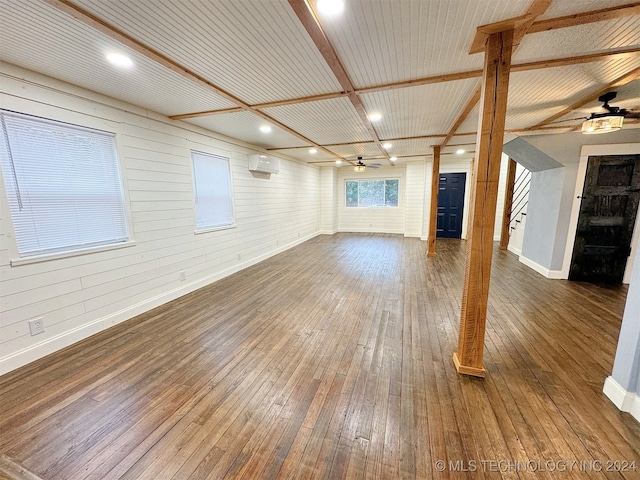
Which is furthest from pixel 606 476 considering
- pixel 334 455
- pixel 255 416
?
pixel 255 416

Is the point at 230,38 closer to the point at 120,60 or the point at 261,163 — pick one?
the point at 120,60

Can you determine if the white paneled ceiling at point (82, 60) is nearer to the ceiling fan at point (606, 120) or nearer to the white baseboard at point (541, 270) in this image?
the ceiling fan at point (606, 120)

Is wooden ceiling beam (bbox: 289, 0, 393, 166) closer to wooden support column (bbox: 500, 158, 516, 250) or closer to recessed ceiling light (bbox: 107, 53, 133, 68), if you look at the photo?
recessed ceiling light (bbox: 107, 53, 133, 68)

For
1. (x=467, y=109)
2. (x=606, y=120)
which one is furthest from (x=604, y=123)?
(x=467, y=109)

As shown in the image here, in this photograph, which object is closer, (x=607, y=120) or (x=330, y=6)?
(x=330, y=6)

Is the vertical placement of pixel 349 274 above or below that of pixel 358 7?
below

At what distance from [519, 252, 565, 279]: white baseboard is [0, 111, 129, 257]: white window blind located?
6.56 m

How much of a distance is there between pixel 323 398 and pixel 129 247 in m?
2.86

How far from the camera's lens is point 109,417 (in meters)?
1.67

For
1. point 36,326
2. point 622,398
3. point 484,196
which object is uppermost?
point 484,196

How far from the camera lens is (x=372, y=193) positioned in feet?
31.0

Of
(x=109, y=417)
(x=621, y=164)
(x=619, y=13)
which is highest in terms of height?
(x=619, y=13)

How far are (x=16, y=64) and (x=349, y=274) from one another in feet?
15.0

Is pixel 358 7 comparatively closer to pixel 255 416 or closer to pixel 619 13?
pixel 619 13
